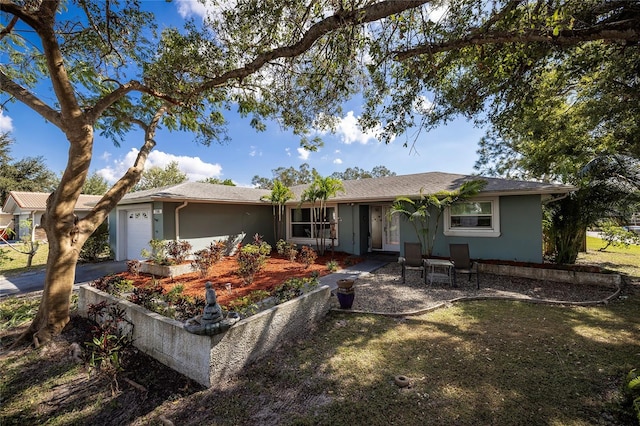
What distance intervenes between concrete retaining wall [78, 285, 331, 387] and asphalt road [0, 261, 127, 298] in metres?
5.34

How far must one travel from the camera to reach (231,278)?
24.3 ft

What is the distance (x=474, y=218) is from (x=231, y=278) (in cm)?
845

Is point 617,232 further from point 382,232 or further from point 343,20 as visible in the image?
point 343,20

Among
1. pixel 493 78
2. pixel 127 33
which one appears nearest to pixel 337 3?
pixel 493 78

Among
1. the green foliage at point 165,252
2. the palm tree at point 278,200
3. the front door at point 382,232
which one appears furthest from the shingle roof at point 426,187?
the green foliage at point 165,252

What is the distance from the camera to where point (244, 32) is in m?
5.24

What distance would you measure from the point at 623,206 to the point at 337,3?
10.9 m

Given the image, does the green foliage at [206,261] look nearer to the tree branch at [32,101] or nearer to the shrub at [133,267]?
the shrub at [133,267]

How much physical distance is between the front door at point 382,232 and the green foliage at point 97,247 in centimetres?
1270

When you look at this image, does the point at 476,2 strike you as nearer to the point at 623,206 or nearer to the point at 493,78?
the point at 493,78

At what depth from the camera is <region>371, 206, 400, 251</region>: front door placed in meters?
12.8

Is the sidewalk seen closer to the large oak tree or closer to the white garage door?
the large oak tree

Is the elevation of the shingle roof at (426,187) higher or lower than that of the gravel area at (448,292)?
higher

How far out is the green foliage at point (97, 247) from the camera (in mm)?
A: 11062
